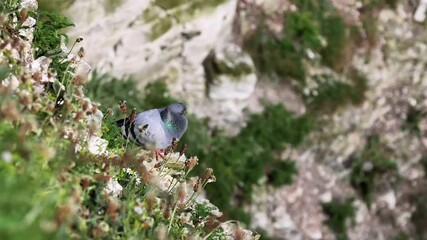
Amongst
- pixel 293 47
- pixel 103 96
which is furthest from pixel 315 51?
pixel 103 96

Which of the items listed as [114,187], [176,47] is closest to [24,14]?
[114,187]

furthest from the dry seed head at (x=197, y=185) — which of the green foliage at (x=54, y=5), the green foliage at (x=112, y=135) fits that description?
the green foliage at (x=54, y=5)

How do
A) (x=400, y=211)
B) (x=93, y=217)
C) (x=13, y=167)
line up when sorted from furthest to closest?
(x=400, y=211) < (x=93, y=217) < (x=13, y=167)

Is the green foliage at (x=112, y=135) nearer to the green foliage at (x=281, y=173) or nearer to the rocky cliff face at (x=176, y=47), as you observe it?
the rocky cliff face at (x=176, y=47)

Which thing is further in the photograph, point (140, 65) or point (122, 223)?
point (140, 65)

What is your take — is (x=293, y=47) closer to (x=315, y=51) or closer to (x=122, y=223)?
(x=315, y=51)

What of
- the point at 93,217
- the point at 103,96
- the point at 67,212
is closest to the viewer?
the point at 67,212

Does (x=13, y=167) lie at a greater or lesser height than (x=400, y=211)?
lesser
